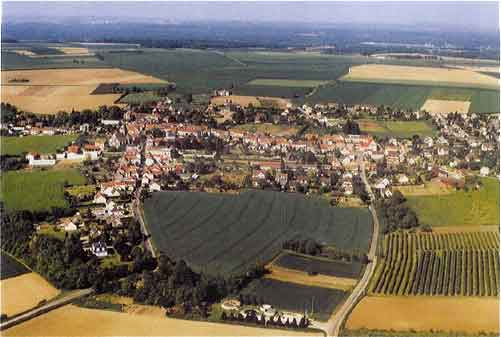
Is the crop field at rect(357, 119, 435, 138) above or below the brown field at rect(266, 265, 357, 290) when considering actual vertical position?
above

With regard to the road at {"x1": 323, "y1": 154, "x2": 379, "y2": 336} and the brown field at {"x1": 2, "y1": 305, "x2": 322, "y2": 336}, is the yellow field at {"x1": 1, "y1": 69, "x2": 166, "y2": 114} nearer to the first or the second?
the brown field at {"x1": 2, "y1": 305, "x2": 322, "y2": 336}

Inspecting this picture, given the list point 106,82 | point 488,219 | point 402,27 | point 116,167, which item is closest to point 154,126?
point 116,167

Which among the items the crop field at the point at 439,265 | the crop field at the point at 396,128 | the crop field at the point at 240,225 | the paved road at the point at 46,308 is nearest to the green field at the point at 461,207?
the crop field at the point at 439,265

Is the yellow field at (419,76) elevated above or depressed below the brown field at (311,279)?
above

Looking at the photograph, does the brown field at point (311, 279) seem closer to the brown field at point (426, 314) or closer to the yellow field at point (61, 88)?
the brown field at point (426, 314)

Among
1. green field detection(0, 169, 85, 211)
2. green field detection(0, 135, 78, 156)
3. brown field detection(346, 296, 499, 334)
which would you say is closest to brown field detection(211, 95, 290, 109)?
green field detection(0, 135, 78, 156)

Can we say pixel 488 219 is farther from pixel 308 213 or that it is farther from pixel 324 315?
pixel 324 315
